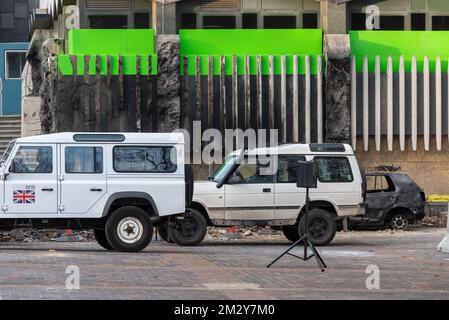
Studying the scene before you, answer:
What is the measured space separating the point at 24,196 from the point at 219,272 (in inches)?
207

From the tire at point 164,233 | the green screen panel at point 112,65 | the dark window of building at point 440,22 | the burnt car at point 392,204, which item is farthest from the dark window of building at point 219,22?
the tire at point 164,233

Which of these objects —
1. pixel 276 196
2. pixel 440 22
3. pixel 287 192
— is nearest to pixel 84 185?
pixel 276 196

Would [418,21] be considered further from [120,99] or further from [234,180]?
[234,180]

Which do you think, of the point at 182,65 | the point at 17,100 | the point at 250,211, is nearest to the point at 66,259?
the point at 250,211

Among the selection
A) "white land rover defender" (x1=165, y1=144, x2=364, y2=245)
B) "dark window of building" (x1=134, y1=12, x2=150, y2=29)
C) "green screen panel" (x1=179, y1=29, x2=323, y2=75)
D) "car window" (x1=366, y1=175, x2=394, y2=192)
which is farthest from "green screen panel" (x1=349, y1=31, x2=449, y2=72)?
"white land rover defender" (x1=165, y1=144, x2=364, y2=245)

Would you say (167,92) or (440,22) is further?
(440,22)

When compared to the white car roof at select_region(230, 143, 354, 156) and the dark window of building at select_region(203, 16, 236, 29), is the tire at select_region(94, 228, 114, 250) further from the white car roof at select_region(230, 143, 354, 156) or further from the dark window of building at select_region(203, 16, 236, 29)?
the dark window of building at select_region(203, 16, 236, 29)

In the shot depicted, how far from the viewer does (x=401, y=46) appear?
35.9 metres

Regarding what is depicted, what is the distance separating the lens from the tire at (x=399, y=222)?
99.3 feet

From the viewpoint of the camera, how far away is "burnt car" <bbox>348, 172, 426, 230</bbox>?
29969 millimetres

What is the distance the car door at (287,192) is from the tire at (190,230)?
1692 mm

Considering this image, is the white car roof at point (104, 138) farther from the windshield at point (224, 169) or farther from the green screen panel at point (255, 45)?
the green screen panel at point (255, 45)
